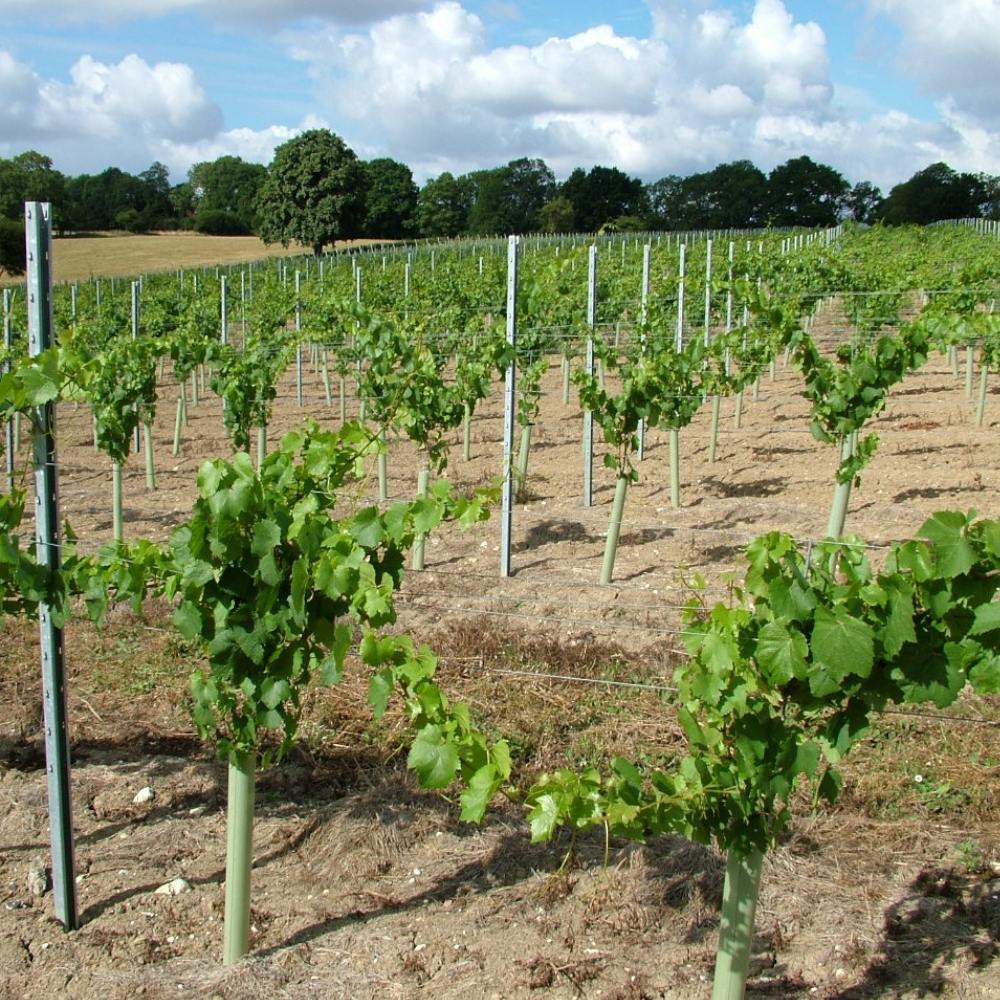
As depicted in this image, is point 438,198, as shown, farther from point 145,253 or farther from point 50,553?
point 50,553

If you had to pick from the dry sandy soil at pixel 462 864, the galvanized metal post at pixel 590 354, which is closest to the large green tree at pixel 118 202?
the galvanized metal post at pixel 590 354

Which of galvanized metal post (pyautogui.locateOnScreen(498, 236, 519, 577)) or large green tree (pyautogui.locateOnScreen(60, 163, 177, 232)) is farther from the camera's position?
large green tree (pyautogui.locateOnScreen(60, 163, 177, 232))

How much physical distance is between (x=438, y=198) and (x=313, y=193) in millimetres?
18726

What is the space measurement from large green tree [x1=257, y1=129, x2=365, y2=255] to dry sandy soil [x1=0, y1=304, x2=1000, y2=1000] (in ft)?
149

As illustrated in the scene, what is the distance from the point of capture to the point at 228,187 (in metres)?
78.5

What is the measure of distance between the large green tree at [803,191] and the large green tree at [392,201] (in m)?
28.5

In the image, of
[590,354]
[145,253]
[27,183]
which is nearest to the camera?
[590,354]

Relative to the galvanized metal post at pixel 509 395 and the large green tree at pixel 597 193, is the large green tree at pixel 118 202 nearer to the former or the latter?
the large green tree at pixel 597 193

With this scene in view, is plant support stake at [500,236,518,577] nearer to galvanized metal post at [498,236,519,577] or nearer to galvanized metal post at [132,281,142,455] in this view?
galvanized metal post at [498,236,519,577]

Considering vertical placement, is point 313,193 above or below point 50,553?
above

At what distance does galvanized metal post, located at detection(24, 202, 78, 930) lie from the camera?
10.1ft

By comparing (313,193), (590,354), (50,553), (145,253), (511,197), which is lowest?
(50,553)

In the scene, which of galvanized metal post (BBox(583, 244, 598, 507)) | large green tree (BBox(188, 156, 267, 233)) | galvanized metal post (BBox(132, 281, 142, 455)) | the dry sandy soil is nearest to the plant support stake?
the dry sandy soil

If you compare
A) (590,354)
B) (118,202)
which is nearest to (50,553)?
(590,354)
